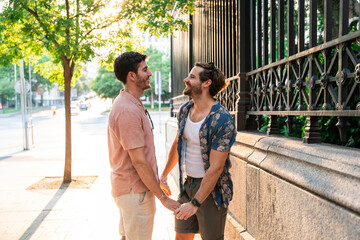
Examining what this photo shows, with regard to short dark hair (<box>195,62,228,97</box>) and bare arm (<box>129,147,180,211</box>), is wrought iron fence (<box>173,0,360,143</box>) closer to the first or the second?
Result: short dark hair (<box>195,62,228,97</box>)

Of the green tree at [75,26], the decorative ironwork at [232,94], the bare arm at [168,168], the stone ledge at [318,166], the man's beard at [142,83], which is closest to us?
the stone ledge at [318,166]

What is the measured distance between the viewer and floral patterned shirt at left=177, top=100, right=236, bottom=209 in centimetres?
242

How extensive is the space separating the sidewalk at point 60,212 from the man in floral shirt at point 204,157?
198 cm

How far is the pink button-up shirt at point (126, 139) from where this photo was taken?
236cm

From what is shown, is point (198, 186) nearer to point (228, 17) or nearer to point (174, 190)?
point (228, 17)

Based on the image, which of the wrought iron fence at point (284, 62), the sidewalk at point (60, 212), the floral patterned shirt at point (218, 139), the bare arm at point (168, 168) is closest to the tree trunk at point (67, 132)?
the sidewalk at point (60, 212)

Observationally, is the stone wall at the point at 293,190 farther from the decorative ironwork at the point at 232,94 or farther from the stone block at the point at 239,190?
the decorative ironwork at the point at 232,94

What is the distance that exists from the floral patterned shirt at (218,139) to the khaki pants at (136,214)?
421 millimetres

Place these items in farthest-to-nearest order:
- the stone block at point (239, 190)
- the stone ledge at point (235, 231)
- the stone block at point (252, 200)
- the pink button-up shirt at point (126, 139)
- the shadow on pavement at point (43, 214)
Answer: the shadow on pavement at point (43, 214) → the stone block at point (239, 190) → the stone ledge at point (235, 231) → the stone block at point (252, 200) → the pink button-up shirt at point (126, 139)

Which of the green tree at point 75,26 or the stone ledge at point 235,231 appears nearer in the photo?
the stone ledge at point 235,231

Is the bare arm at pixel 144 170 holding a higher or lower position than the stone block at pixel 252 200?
higher

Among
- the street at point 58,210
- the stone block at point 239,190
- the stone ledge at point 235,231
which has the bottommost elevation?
the street at point 58,210

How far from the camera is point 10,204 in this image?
6.01m

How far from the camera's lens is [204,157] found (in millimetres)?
2545
